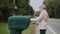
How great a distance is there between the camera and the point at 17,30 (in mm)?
6082

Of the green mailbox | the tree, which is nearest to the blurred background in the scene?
the tree

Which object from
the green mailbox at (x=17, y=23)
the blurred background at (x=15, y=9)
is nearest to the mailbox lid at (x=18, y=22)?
the green mailbox at (x=17, y=23)

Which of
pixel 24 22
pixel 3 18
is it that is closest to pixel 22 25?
pixel 24 22

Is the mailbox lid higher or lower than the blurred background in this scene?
higher

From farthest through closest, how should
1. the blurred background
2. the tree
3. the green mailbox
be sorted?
1. the tree
2. the blurred background
3. the green mailbox

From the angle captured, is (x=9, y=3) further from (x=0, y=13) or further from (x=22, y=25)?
(x=22, y=25)

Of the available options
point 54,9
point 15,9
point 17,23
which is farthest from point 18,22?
point 54,9

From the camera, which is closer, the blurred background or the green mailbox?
the green mailbox

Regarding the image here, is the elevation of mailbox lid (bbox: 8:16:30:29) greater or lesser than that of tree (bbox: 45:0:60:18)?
greater

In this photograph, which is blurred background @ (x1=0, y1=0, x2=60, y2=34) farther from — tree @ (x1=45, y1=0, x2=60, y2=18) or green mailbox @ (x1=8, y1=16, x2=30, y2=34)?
green mailbox @ (x1=8, y1=16, x2=30, y2=34)

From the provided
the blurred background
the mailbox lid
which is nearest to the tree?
the blurred background

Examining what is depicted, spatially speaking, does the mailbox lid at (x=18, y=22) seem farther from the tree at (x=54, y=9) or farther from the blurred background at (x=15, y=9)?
the tree at (x=54, y=9)

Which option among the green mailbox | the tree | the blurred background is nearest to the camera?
the green mailbox

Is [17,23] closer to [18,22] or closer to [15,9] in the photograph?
[18,22]
